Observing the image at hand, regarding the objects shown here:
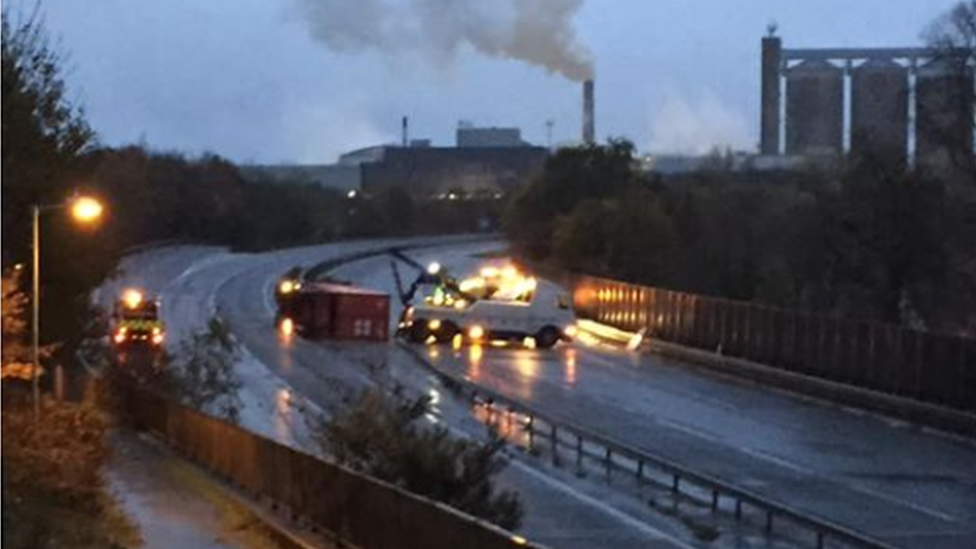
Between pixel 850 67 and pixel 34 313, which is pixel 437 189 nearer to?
pixel 850 67

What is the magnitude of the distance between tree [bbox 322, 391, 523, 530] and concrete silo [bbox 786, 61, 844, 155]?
9800 centimetres

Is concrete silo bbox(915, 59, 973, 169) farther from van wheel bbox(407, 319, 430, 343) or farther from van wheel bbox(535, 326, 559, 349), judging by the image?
van wheel bbox(407, 319, 430, 343)

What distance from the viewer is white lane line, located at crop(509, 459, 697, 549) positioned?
29.4 m

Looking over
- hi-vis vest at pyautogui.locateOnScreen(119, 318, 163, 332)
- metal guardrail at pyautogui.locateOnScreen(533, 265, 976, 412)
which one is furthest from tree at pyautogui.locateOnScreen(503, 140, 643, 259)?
hi-vis vest at pyautogui.locateOnScreen(119, 318, 163, 332)

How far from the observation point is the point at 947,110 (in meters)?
64.2

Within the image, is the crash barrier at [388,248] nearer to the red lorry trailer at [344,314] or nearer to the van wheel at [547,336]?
the red lorry trailer at [344,314]

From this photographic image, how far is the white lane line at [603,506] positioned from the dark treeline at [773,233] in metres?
29.3

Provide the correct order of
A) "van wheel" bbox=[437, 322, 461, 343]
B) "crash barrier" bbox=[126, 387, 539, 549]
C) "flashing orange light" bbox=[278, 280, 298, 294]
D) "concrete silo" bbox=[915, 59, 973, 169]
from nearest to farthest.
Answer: "crash barrier" bbox=[126, 387, 539, 549] → "concrete silo" bbox=[915, 59, 973, 169] → "van wheel" bbox=[437, 322, 461, 343] → "flashing orange light" bbox=[278, 280, 298, 294]

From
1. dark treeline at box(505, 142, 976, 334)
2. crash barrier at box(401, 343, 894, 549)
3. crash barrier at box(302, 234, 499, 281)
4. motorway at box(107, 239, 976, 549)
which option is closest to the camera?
crash barrier at box(401, 343, 894, 549)

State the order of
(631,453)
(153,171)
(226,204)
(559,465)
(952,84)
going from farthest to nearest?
(226,204) < (153,171) < (952,84) < (559,465) < (631,453)

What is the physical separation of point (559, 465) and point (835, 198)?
31718mm

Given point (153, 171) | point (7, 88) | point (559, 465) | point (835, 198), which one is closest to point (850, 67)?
point (153, 171)

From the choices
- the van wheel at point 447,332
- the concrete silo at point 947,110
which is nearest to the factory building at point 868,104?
the concrete silo at point 947,110

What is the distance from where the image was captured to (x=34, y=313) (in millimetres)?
35750
